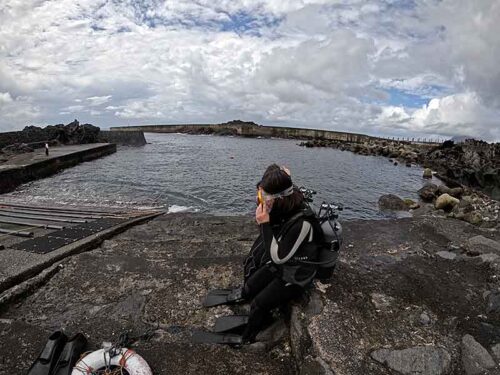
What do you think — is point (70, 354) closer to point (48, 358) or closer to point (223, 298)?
point (48, 358)

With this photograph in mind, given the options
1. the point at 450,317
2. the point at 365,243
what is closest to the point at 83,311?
the point at 450,317

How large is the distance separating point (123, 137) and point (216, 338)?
3923 centimetres

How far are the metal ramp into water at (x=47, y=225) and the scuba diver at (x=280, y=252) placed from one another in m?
3.77

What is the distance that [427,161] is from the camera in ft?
97.6

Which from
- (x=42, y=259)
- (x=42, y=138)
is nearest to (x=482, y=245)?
(x=42, y=259)

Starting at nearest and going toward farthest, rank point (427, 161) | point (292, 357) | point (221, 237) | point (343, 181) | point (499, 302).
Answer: point (292, 357) < point (499, 302) < point (221, 237) < point (343, 181) < point (427, 161)

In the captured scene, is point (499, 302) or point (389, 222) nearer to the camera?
point (499, 302)

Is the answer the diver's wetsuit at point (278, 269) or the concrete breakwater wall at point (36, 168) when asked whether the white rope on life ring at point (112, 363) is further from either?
the concrete breakwater wall at point (36, 168)

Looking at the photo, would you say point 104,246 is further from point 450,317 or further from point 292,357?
point 450,317

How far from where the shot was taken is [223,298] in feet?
13.8

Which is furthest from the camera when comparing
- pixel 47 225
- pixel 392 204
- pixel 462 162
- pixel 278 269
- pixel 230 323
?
pixel 462 162

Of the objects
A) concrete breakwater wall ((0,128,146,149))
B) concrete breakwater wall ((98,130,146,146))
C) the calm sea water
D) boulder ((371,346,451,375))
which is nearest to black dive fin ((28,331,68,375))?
boulder ((371,346,451,375))

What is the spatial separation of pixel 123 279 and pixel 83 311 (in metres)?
0.82

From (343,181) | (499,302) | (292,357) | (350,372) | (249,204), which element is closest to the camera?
(350,372)
